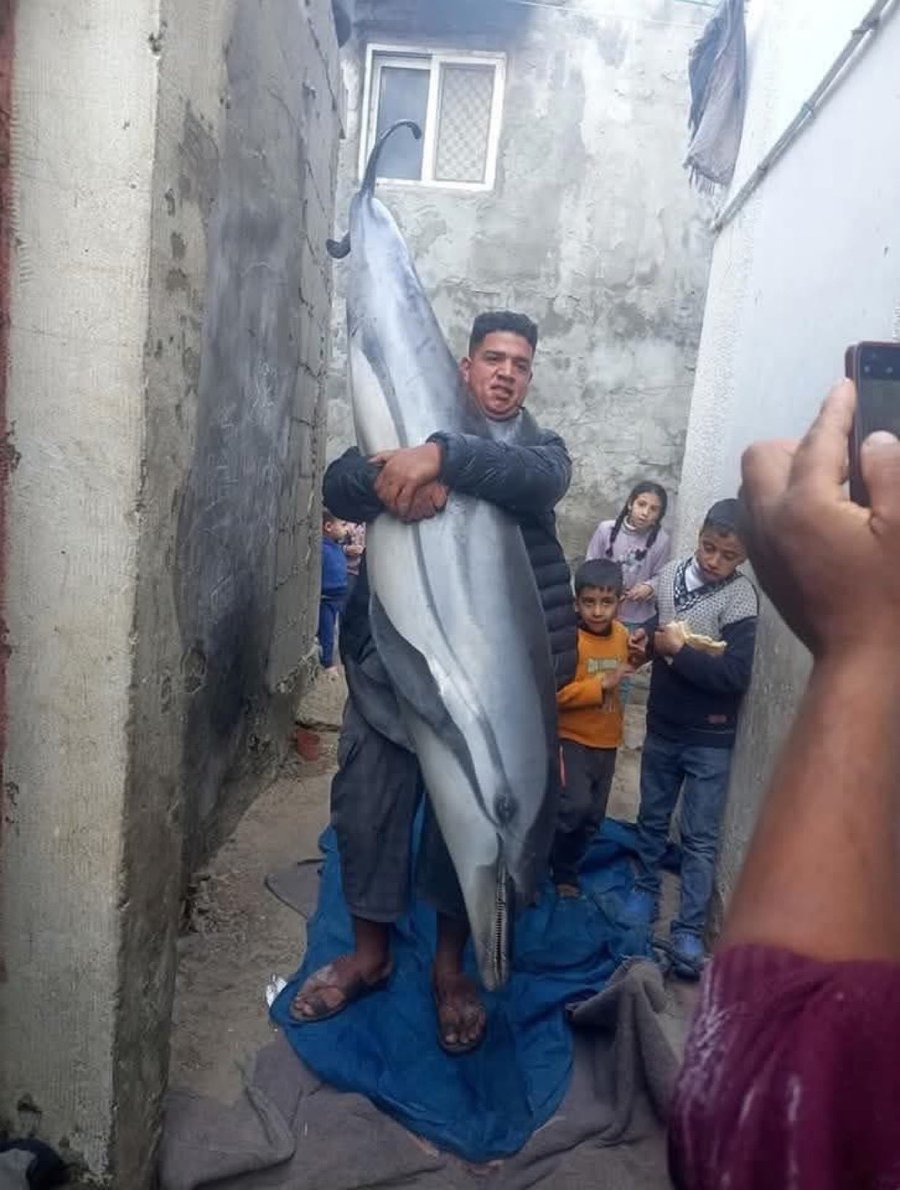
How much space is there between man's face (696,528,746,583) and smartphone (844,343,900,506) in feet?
A: 8.44

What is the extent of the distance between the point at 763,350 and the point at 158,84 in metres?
2.91

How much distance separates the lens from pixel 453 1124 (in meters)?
2.40

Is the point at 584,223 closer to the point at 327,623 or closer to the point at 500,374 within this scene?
the point at 327,623

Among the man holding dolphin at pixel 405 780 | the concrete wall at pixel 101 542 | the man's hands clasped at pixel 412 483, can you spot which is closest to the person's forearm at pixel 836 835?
the concrete wall at pixel 101 542

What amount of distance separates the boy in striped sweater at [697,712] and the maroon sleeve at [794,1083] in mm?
2786

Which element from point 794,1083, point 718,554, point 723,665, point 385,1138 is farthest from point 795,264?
point 794,1083

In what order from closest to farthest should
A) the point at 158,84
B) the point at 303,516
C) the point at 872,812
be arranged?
1. the point at 872,812
2. the point at 158,84
3. the point at 303,516

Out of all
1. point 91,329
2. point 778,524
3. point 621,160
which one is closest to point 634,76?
point 621,160

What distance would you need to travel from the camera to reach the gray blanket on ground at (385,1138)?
2.21 metres

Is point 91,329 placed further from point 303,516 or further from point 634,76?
point 634,76

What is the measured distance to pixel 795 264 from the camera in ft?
11.6

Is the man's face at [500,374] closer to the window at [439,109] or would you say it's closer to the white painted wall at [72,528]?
the white painted wall at [72,528]

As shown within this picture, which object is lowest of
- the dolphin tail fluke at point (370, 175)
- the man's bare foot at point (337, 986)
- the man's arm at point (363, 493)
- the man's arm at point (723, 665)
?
the man's bare foot at point (337, 986)

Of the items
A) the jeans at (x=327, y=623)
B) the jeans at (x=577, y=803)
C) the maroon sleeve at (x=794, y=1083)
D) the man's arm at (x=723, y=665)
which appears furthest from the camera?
the jeans at (x=327, y=623)
